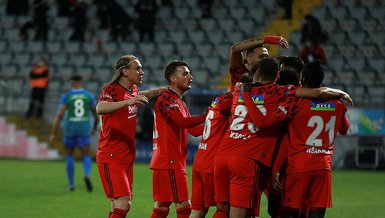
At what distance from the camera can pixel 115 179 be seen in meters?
9.59

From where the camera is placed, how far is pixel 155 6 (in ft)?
90.9

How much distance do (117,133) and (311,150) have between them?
88.3 inches

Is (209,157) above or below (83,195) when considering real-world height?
above

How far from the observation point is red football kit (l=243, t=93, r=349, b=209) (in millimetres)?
8766

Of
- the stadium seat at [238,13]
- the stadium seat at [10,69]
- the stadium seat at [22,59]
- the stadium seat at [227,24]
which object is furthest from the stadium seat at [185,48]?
the stadium seat at [10,69]

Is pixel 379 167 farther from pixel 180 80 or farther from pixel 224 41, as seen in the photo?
pixel 180 80

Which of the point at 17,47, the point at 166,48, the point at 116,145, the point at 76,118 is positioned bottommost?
the point at 76,118

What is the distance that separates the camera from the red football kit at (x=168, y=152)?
31.2 ft

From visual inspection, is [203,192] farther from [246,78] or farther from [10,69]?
[10,69]

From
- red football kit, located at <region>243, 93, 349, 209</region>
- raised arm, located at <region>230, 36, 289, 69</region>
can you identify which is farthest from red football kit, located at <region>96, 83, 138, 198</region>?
red football kit, located at <region>243, 93, 349, 209</region>

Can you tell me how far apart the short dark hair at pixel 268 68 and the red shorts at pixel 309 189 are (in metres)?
1.06

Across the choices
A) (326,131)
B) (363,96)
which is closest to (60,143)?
(363,96)

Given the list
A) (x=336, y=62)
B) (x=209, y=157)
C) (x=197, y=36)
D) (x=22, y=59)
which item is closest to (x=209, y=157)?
(x=209, y=157)

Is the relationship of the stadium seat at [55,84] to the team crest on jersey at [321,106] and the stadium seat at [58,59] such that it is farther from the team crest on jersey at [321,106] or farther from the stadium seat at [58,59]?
the team crest on jersey at [321,106]
